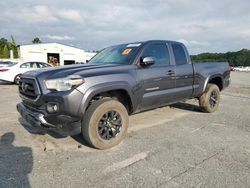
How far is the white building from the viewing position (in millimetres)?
42188

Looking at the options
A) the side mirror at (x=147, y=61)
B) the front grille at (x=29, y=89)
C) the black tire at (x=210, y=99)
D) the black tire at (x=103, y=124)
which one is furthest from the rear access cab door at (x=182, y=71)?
the front grille at (x=29, y=89)

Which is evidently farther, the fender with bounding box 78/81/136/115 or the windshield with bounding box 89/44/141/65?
the windshield with bounding box 89/44/141/65

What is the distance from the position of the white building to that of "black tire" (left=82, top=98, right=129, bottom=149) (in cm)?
3837

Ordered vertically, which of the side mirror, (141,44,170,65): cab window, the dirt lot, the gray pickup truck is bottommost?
the dirt lot

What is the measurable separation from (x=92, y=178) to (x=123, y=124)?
4.75 ft

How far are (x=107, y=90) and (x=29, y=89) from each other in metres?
1.37

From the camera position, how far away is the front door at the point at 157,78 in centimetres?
490

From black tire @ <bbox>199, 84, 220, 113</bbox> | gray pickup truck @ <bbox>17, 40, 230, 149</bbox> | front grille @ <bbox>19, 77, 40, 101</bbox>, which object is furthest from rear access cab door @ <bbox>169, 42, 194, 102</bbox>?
front grille @ <bbox>19, 77, 40, 101</bbox>

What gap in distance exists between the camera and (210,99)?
7.02 m

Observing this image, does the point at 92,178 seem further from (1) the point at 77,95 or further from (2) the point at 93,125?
(1) the point at 77,95

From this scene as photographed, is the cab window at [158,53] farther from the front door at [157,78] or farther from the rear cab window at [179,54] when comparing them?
the rear cab window at [179,54]

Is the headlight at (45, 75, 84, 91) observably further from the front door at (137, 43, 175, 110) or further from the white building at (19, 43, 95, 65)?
the white building at (19, 43, 95, 65)

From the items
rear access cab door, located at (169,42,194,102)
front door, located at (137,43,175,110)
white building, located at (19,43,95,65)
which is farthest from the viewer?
white building, located at (19,43,95,65)

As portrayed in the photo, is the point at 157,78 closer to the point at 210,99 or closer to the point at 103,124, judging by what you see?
the point at 103,124
